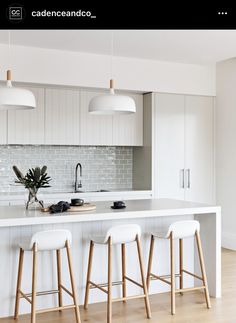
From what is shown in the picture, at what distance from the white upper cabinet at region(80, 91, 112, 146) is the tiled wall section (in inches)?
14.9

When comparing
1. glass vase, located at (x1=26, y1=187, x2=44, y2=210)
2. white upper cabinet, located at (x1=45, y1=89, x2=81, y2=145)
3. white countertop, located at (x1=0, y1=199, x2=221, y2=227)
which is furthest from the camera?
white upper cabinet, located at (x1=45, y1=89, x2=81, y2=145)

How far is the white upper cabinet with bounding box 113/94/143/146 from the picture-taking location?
646cm

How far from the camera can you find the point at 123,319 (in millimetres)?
3732

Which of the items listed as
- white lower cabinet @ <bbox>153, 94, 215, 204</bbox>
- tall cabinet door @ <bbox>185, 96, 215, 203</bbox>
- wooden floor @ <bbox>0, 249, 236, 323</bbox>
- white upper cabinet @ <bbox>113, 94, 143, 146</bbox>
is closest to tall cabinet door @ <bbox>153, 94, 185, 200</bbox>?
white lower cabinet @ <bbox>153, 94, 215, 204</bbox>

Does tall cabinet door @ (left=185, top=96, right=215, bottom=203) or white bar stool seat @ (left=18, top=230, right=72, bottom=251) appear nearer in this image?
white bar stool seat @ (left=18, top=230, right=72, bottom=251)

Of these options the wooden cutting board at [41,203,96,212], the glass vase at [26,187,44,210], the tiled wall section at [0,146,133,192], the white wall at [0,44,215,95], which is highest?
the white wall at [0,44,215,95]

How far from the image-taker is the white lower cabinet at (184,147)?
21.3 feet

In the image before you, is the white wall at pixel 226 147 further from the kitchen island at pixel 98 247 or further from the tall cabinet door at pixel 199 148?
the kitchen island at pixel 98 247

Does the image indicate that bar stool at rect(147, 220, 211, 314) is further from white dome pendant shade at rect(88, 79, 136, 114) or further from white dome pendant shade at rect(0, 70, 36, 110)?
white dome pendant shade at rect(0, 70, 36, 110)

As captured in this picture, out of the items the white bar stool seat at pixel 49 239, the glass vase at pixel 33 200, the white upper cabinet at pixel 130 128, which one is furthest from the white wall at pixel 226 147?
the white bar stool seat at pixel 49 239

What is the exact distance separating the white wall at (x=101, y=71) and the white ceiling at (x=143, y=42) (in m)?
0.14

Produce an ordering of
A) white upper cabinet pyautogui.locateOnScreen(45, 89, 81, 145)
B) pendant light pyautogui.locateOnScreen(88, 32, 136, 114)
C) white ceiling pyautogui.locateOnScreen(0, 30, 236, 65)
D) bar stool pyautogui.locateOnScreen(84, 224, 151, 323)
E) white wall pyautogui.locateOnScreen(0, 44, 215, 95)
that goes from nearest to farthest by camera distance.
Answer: bar stool pyautogui.locateOnScreen(84, 224, 151, 323), pendant light pyautogui.locateOnScreen(88, 32, 136, 114), white ceiling pyautogui.locateOnScreen(0, 30, 236, 65), white wall pyautogui.locateOnScreen(0, 44, 215, 95), white upper cabinet pyautogui.locateOnScreen(45, 89, 81, 145)

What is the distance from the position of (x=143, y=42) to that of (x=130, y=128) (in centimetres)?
148

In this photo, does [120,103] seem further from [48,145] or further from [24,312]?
[48,145]
